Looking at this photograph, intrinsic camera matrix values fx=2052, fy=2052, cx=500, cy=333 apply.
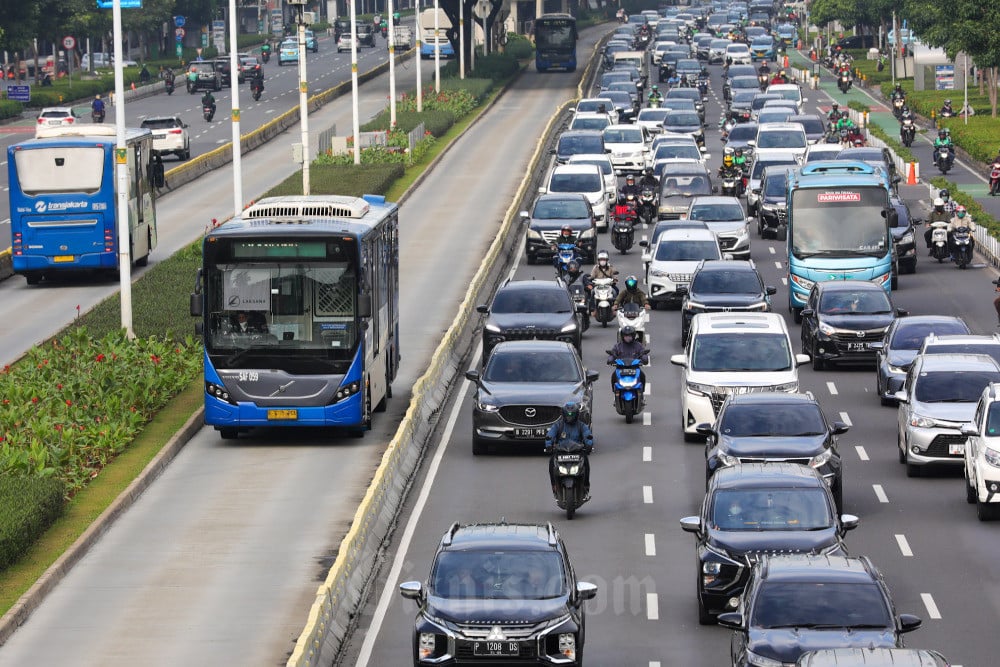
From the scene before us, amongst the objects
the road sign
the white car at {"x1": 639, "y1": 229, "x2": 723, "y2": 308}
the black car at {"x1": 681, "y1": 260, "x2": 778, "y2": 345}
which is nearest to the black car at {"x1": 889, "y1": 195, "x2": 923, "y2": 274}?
the white car at {"x1": 639, "y1": 229, "x2": 723, "y2": 308}

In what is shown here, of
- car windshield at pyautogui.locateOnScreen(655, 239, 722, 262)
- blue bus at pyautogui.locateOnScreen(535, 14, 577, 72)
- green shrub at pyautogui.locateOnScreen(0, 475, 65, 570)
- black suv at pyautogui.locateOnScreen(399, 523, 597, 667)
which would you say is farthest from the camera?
blue bus at pyautogui.locateOnScreen(535, 14, 577, 72)

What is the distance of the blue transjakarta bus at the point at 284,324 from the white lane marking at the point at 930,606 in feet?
34.3

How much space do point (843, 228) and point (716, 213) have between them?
25.7 ft

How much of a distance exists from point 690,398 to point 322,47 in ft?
434

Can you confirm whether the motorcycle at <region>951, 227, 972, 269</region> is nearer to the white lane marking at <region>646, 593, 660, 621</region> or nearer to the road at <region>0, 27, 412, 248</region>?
the road at <region>0, 27, 412, 248</region>

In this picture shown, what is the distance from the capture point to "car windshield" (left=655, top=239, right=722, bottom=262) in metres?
45.9

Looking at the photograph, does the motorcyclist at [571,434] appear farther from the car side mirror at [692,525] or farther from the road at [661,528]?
the car side mirror at [692,525]

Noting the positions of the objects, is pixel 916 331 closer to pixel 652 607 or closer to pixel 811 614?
pixel 652 607

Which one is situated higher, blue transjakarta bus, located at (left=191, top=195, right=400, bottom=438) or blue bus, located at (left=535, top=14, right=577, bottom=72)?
blue bus, located at (left=535, top=14, right=577, bottom=72)

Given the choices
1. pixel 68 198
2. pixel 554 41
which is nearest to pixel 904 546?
pixel 68 198

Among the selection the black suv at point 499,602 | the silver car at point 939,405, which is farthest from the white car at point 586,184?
the black suv at point 499,602

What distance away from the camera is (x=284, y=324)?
30.6m

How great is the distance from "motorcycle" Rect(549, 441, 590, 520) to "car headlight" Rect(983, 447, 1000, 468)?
506 cm

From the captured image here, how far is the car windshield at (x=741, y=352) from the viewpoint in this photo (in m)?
32.1
